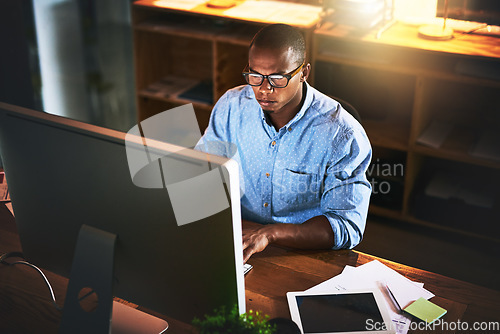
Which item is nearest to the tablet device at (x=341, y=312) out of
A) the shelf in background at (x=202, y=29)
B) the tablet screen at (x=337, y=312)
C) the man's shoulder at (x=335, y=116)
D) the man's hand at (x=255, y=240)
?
the tablet screen at (x=337, y=312)

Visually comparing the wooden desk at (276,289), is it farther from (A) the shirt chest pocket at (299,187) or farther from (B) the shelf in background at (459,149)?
(B) the shelf in background at (459,149)

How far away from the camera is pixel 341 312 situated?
1410 millimetres

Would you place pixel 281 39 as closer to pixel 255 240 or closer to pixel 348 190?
pixel 348 190

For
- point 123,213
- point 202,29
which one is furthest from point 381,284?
point 202,29

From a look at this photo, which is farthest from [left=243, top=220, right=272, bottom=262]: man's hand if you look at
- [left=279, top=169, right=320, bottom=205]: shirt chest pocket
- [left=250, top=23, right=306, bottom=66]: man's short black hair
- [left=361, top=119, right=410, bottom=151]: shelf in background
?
[left=361, top=119, right=410, bottom=151]: shelf in background

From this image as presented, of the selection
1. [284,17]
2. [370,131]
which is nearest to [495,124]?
[370,131]

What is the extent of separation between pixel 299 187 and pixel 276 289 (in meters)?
0.50

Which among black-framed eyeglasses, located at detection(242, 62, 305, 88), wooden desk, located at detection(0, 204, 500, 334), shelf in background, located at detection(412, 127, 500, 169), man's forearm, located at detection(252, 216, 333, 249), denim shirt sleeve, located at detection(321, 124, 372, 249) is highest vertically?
black-framed eyeglasses, located at detection(242, 62, 305, 88)

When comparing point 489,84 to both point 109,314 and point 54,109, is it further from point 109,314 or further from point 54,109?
point 54,109

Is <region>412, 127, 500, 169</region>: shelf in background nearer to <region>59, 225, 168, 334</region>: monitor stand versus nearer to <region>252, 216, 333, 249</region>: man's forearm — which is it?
<region>252, 216, 333, 249</region>: man's forearm

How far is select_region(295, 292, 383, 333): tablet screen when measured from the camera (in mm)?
1364

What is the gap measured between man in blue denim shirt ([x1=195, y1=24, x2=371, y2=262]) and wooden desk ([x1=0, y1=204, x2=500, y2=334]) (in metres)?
0.06

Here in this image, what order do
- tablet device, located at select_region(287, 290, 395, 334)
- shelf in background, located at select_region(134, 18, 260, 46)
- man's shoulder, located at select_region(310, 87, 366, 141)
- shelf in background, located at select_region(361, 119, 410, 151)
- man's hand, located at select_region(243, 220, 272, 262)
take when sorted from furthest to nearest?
shelf in background, located at select_region(134, 18, 260, 46) → shelf in background, located at select_region(361, 119, 410, 151) → man's shoulder, located at select_region(310, 87, 366, 141) → man's hand, located at select_region(243, 220, 272, 262) → tablet device, located at select_region(287, 290, 395, 334)

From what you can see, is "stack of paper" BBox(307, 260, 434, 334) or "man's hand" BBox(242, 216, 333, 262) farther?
"man's hand" BBox(242, 216, 333, 262)
